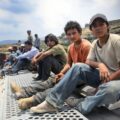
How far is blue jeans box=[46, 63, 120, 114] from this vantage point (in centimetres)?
297

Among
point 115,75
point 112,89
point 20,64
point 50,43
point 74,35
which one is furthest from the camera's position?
point 20,64

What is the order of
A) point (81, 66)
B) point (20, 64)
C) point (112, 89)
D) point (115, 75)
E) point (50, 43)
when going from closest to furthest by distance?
point (112, 89)
point (115, 75)
point (81, 66)
point (50, 43)
point (20, 64)

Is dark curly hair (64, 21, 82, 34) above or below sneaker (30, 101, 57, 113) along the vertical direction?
above

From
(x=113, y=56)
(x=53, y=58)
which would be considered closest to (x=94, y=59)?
(x=113, y=56)

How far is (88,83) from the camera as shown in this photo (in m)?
3.43

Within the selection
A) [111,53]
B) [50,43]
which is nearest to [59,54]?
[50,43]

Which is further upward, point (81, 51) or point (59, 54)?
point (81, 51)

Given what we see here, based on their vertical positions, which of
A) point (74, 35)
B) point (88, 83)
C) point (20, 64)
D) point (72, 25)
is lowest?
point (20, 64)

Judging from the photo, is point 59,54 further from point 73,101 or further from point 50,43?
point 73,101

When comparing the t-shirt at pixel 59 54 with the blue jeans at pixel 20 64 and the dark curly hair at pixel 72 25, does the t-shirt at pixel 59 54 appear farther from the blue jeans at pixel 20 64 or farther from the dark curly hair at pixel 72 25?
the blue jeans at pixel 20 64

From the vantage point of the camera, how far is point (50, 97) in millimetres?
3246

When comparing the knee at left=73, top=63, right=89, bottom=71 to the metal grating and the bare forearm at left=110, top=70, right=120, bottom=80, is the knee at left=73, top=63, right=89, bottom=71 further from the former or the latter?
the metal grating

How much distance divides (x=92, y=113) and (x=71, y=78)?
1.45ft

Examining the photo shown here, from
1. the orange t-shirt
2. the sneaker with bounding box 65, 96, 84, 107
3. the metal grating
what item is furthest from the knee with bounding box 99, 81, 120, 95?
the orange t-shirt
